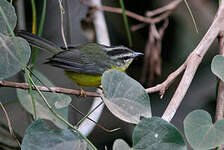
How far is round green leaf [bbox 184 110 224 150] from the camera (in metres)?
1.12

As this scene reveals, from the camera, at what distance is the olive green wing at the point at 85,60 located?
213 cm

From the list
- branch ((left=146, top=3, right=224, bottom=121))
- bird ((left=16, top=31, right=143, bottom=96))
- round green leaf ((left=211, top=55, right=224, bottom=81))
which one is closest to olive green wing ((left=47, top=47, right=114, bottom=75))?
bird ((left=16, top=31, right=143, bottom=96))

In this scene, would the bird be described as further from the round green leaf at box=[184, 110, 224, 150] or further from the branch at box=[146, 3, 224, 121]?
the round green leaf at box=[184, 110, 224, 150]

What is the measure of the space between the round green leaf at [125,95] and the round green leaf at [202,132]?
5.7 inches

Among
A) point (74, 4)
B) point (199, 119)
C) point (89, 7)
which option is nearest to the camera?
point (199, 119)

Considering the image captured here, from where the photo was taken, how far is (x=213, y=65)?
126 centimetres

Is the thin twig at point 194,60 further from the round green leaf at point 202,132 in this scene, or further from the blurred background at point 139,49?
the blurred background at point 139,49

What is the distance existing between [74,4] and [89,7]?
0.26m

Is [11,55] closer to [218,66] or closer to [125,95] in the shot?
[125,95]

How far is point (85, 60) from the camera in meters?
2.30

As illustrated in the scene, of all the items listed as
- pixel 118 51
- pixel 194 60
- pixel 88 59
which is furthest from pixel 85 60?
pixel 194 60

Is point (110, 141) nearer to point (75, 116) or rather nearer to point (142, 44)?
point (75, 116)

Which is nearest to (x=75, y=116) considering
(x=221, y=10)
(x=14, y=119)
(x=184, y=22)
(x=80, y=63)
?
(x=14, y=119)

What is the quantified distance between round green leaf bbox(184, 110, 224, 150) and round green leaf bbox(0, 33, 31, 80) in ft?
1.92
